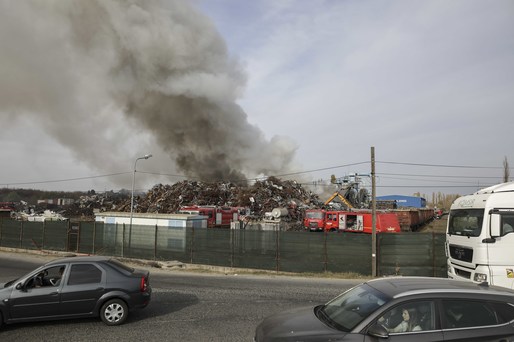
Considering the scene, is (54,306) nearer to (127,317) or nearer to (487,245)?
(127,317)

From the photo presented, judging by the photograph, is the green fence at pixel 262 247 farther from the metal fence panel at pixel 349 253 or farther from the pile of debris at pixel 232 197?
the pile of debris at pixel 232 197

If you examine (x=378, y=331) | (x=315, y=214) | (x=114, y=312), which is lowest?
(x=114, y=312)

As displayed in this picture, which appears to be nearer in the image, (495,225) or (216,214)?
(495,225)

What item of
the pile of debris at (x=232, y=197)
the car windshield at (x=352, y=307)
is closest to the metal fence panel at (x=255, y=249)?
the car windshield at (x=352, y=307)

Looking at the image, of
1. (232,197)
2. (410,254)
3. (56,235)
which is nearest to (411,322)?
(410,254)

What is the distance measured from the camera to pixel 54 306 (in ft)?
24.6

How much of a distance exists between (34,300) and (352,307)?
618cm

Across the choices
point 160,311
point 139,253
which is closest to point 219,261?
point 139,253

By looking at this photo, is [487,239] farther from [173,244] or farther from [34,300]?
[173,244]

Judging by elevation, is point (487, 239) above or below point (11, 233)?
above

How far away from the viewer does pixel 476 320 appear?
3.96 metres

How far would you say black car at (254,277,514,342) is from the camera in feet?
12.7

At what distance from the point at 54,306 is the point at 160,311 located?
2.34m

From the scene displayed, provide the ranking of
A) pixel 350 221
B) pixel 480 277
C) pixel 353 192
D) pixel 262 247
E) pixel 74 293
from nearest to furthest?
pixel 74 293, pixel 480 277, pixel 262 247, pixel 350 221, pixel 353 192
